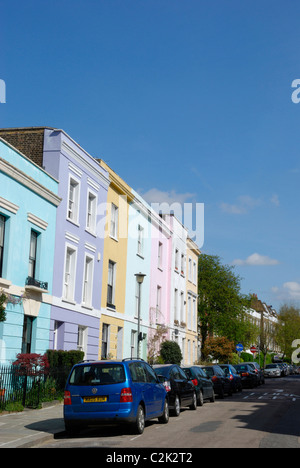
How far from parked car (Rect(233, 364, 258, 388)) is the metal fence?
18206 millimetres

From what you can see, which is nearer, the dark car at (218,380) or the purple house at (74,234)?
the purple house at (74,234)

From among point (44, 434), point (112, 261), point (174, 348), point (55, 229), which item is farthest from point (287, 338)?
point (44, 434)

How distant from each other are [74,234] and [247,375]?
17473 millimetres

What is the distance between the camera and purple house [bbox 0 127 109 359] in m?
22.9

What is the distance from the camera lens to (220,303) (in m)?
59.3

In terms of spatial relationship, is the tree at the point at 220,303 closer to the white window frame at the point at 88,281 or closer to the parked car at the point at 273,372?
the parked car at the point at 273,372

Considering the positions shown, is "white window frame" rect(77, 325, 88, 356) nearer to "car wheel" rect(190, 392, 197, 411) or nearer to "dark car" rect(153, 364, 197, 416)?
"car wheel" rect(190, 392, 197, 411)

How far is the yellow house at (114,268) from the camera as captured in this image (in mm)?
27953

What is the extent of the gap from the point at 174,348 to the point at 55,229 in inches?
616

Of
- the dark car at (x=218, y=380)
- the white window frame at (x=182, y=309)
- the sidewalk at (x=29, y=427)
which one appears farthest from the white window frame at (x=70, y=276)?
the white window frame at (x=182, y=309)

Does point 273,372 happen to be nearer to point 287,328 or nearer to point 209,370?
point 209,370

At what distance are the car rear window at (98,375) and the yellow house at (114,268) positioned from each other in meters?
13.5
